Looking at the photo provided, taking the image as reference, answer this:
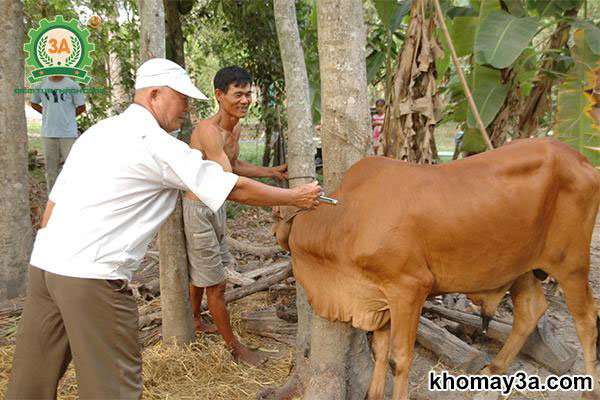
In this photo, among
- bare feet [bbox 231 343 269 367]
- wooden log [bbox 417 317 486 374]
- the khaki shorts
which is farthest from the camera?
bare feet [bbox 231 343 269 367]

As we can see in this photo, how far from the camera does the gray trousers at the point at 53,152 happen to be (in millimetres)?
6801

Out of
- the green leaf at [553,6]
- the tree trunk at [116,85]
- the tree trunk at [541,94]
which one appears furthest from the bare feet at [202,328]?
the tree trunk at [116,85]

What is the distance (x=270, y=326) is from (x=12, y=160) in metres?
3.03

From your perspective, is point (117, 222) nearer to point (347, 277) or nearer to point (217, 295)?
point (347, 277)

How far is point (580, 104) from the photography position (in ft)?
16.4

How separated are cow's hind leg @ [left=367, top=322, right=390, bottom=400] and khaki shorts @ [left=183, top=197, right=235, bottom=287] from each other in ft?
4.34

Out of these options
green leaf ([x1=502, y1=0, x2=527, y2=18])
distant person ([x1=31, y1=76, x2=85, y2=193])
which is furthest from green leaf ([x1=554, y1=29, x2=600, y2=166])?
distant person ([x1=31, y1=76, x2=85, y2=193])

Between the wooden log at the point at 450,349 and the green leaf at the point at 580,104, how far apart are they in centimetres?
219

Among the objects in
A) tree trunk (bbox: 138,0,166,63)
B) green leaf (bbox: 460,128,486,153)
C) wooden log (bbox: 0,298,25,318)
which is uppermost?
tree trunk (bbox: 138,0,166,63)

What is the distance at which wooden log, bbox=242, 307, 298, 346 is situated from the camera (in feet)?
14.5

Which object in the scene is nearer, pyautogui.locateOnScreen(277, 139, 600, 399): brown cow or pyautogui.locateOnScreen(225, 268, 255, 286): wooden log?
pyautogui.locateOnScreen(277, 139, 600, 399): brown cow

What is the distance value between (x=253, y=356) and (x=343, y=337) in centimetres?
108

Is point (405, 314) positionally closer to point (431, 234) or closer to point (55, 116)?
point (431, 234)

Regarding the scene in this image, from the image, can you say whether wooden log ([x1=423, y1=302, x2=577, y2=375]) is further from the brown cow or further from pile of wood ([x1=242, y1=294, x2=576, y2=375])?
the brown cow
